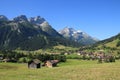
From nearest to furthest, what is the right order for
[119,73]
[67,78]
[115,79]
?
[115,79] → [67,78] → [119,73]

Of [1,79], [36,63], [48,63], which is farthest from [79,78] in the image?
[48,63]

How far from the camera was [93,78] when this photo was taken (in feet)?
143

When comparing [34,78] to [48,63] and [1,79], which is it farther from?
[48,63]

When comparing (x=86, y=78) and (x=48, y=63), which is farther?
(x=48, y=63)

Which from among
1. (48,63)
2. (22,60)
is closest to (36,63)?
(48,63)

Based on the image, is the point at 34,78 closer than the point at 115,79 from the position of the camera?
No

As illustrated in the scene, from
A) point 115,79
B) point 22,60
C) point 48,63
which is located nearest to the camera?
point 115,79

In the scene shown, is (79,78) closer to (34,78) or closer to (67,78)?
(67,78)

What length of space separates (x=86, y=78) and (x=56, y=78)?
5.03m

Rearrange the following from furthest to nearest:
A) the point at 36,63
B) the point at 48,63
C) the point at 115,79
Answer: the point at 48,63 < the point at 36,63 < the point at 115,79

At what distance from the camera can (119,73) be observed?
4800 cm

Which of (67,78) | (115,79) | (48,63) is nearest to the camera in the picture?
(115,79)

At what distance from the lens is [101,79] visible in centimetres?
4238

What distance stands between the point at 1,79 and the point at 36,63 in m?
95.4
